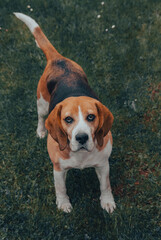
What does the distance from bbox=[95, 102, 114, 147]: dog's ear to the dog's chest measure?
0.20 m

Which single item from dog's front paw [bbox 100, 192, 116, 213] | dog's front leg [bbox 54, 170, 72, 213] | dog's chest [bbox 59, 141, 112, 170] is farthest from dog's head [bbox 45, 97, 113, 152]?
dog's front paw [bbox 100, 192, 116, 213]

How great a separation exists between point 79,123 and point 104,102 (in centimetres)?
229

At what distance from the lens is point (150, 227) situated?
367 cm

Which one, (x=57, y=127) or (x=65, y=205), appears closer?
(x=57, y=127)

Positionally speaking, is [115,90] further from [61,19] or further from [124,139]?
[61,19]

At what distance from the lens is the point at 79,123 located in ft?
9.48

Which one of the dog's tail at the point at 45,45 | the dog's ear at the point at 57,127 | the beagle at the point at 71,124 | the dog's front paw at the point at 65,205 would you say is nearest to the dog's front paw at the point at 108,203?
the beagle at the point at 71,124

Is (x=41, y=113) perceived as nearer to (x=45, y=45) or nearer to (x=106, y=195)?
(x=45, y=45)

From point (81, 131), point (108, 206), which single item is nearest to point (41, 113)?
point (108, 206)

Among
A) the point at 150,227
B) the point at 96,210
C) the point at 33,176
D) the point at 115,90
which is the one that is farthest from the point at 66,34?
the point at 150,227

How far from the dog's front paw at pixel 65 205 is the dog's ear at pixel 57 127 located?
1039mm

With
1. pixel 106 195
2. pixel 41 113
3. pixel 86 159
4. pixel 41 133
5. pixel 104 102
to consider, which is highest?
pixel 86 159

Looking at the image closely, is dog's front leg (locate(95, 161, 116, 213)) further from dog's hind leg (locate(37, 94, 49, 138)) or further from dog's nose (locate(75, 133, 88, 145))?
dog's hind leg (locate(37, 94, 49, 138))

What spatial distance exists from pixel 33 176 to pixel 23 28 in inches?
137
